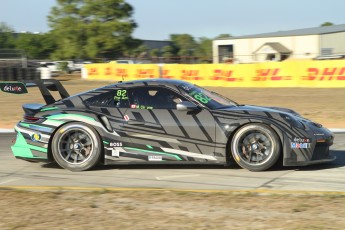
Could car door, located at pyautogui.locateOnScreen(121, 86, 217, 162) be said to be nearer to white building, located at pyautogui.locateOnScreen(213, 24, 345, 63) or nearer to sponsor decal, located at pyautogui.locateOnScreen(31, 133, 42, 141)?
sponsor decal, located at pyautogui.locateOnScreen(31, 133, 42, 141)

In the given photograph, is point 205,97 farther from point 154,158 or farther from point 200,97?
point 154,158

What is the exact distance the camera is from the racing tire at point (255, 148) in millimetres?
6918

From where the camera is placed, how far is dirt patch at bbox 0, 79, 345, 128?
15166 millimetres

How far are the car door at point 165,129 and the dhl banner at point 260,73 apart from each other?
19724mm

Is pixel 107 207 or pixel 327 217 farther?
pixel 107 207

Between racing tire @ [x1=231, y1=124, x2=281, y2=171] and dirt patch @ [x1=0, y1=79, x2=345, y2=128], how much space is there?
21.8ft

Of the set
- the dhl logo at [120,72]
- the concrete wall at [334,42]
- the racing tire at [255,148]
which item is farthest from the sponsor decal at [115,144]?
the concrete wall at [334,42]

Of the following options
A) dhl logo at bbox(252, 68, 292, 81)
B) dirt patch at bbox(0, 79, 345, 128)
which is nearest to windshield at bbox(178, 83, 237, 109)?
dirt patch at bbox(0, 79, 345, 128)

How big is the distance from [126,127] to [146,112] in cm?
35

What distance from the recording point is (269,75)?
93.8 feet

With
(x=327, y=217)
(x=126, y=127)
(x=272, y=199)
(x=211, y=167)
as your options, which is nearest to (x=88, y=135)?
(x=126, y=127)

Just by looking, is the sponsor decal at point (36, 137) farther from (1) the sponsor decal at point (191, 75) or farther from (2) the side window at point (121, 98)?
(1) the sponsor decal at point (191, 75)

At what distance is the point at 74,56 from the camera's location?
222 ft

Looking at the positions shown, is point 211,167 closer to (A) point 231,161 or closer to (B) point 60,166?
(A) point 231,161
